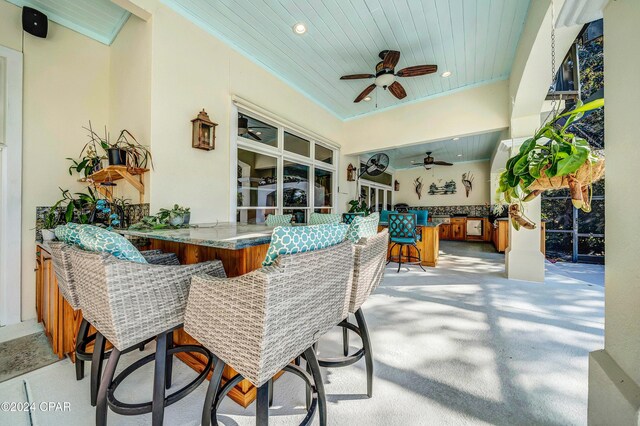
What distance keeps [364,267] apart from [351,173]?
4.27 meters

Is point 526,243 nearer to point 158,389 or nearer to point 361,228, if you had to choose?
point 361,228

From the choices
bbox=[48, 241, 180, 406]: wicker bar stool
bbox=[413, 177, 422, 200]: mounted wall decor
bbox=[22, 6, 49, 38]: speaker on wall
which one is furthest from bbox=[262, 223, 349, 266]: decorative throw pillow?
bbox=[413, 177, 422, 200]: mounted wall decor

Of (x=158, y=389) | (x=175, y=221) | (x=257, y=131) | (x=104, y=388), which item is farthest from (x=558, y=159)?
(x=257, y=131)

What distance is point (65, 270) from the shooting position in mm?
1178

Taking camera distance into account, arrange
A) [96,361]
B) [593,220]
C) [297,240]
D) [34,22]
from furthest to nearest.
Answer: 1. [593,220]
2. [34,22]
3. [96,361]
4. [297,240]

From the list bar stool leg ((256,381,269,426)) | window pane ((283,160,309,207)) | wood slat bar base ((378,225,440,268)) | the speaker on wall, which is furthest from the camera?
wood slat bar base ((378,225,440,268))

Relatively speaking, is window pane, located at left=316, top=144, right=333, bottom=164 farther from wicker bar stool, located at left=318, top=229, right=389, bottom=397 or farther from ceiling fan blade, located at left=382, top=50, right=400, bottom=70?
wicker bar stool, located at left=318, top=229, right=389, bottom=397

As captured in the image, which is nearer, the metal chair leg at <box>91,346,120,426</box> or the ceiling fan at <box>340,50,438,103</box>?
the metal chair leg at <box>91,346,120,426</box>

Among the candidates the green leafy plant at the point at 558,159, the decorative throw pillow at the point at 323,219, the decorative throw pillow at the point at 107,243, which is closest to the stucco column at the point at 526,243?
the green leafy plant at the point at 558,159

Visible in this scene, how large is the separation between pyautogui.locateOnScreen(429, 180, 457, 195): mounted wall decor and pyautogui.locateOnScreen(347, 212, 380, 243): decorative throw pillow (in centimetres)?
810

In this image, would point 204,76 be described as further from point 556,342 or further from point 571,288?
point 571,288

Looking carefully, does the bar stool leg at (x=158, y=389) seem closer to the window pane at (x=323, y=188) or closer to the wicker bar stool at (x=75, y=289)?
the wicker bar stool at (x=75, y=289)

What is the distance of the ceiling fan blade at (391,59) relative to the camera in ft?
8.43

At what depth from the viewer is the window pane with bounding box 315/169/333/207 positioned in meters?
4.73
